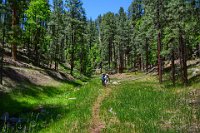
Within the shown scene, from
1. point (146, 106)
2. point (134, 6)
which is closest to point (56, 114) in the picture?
point (146, 106)

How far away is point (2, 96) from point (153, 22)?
23985mm

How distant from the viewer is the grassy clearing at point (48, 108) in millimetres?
19141

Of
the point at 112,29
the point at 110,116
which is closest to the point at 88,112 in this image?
the point at 110,116

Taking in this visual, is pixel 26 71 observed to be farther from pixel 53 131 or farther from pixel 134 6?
pixel 134 6

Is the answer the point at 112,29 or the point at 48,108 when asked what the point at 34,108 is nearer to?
the point at 48,108

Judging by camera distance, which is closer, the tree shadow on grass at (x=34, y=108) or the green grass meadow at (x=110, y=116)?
the green grass meadow at (x=110, y=116)

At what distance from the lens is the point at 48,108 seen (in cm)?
2855

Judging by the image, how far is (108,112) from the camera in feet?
74.5

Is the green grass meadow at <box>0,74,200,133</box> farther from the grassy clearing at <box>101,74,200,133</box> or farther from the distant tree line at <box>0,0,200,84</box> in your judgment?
the distant tree line at <box>0,0,200,84</box>

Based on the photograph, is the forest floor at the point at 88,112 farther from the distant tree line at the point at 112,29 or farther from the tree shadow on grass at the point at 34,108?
the distant tree line at the point at 112,29

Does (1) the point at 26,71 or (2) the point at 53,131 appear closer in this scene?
(2) the point at 53,131

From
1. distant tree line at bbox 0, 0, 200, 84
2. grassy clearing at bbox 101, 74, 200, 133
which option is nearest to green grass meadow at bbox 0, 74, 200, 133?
grassy clearing at bbox 101, 74, 200, 133

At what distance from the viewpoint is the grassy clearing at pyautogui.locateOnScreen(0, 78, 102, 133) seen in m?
19.1

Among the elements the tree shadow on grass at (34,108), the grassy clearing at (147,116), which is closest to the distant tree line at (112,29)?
the tree shadow on grass at (34,108)
